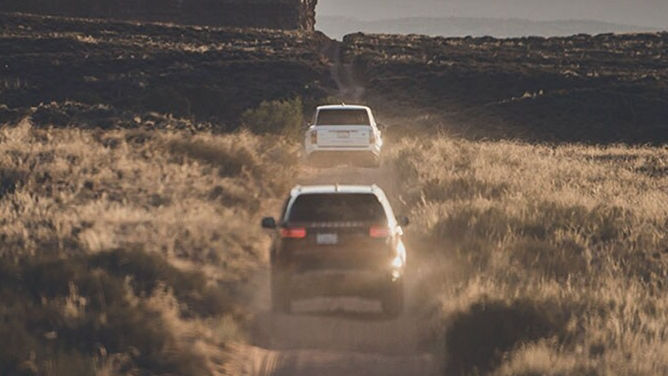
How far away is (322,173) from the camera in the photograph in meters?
25.5

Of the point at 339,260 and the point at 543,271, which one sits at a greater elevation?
the point at 339,260

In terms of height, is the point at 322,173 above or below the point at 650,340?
below

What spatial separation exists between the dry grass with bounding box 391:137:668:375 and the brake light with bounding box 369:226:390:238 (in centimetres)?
104

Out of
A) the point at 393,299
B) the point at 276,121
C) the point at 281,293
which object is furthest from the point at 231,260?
the point at 276,121

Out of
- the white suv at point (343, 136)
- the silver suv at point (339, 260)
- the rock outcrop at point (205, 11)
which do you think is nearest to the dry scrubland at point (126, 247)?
the silver suv at point (339, 260)

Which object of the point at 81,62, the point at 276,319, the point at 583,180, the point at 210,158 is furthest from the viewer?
the point at 81,62

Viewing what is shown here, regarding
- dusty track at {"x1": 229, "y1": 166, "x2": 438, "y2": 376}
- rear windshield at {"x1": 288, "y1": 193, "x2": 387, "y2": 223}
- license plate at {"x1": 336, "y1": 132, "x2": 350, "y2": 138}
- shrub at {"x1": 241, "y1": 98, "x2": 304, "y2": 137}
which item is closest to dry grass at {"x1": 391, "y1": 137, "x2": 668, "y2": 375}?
dusty track at {"x1": 229, "y1": 166, "x2": 438, "y2": 376}

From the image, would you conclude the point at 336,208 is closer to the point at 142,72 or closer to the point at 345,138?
the point at 345,138

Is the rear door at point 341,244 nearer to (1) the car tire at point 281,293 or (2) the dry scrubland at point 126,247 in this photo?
(1) the car tire at point 281,293

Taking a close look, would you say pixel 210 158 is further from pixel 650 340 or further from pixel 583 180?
pixel 650 340

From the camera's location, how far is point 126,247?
11359 millimetres

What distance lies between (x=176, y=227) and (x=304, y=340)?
4342mm

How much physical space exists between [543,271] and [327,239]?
10.1 feet

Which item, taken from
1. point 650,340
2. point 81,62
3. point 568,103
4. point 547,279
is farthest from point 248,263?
point 81,62
